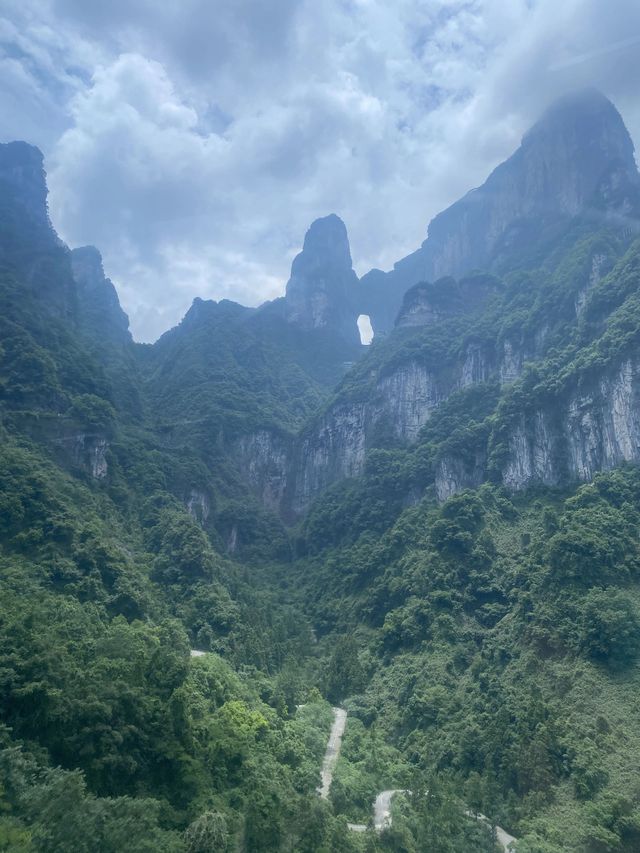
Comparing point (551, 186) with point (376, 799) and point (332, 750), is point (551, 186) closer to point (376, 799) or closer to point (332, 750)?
point (332, 750)

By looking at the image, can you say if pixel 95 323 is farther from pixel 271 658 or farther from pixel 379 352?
pixel 271 658

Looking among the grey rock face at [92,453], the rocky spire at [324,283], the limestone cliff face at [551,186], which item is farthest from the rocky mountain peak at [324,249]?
the grey rock face at [92,453]

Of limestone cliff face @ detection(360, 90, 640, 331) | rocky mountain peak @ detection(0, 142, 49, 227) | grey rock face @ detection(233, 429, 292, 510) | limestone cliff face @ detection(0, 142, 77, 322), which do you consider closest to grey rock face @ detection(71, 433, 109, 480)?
grey rock face @ detection(233, 429, 292, 510)

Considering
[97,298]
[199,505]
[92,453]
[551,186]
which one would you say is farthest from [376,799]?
[97,298]

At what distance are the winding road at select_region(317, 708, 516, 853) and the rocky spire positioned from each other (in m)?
108

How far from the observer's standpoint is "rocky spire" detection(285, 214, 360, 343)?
140m

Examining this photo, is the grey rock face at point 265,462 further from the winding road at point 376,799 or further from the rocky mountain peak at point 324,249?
the rocky mountain peak at point 324,249

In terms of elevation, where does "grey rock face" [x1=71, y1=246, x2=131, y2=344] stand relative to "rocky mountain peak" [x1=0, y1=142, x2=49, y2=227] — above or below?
below

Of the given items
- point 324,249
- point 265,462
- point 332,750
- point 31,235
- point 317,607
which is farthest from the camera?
point 324,249

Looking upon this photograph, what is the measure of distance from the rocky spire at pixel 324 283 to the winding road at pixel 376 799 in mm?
108369

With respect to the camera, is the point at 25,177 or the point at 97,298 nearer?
the point at 25,177

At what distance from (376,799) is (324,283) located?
405 ft

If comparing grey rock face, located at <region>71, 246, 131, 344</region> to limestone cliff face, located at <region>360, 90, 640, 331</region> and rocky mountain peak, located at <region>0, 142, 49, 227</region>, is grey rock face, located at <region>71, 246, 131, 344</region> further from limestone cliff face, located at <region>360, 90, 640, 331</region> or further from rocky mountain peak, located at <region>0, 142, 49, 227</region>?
limestone cliff face, located at <region>360, 90, 640, 331</region>

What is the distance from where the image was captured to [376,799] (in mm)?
30234
